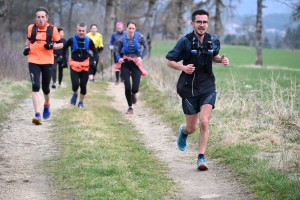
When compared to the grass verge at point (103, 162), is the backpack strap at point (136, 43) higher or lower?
higher

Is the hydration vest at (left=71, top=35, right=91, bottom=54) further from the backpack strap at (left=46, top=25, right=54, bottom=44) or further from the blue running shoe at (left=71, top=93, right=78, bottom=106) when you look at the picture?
the backpack strap at (left=46, top=25, right=54, bottom=44)

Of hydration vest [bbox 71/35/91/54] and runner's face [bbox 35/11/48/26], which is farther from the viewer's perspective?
hydration vest [bbox 71/35/91/54]

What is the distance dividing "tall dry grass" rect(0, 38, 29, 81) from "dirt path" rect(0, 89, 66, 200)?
5869 mm

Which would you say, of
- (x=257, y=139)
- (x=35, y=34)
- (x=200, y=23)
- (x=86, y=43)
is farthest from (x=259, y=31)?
(x=200, y=23)

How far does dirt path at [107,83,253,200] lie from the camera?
6.30m

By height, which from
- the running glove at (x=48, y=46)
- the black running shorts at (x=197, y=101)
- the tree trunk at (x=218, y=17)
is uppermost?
the tree trunk at (x=218, y=17)

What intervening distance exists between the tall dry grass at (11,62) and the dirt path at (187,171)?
7.41m

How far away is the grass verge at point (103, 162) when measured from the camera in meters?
6.11

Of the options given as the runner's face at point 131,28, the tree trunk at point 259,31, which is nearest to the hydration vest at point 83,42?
the runner's face at point 131,28

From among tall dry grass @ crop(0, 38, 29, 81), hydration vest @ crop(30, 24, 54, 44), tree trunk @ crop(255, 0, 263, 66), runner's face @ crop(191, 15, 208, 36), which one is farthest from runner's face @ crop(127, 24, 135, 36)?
tree trunk @ crop(255, 0, 263, 66)

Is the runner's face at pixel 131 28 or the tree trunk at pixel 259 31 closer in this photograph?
the runner's face at pixel 131 28

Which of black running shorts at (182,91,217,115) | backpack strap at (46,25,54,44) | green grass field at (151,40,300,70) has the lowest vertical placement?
green grass field at (151,40,300,70)

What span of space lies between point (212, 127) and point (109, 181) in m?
4.05

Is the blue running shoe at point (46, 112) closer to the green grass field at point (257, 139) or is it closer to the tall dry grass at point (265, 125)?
the green grass field at point (257, 139)
